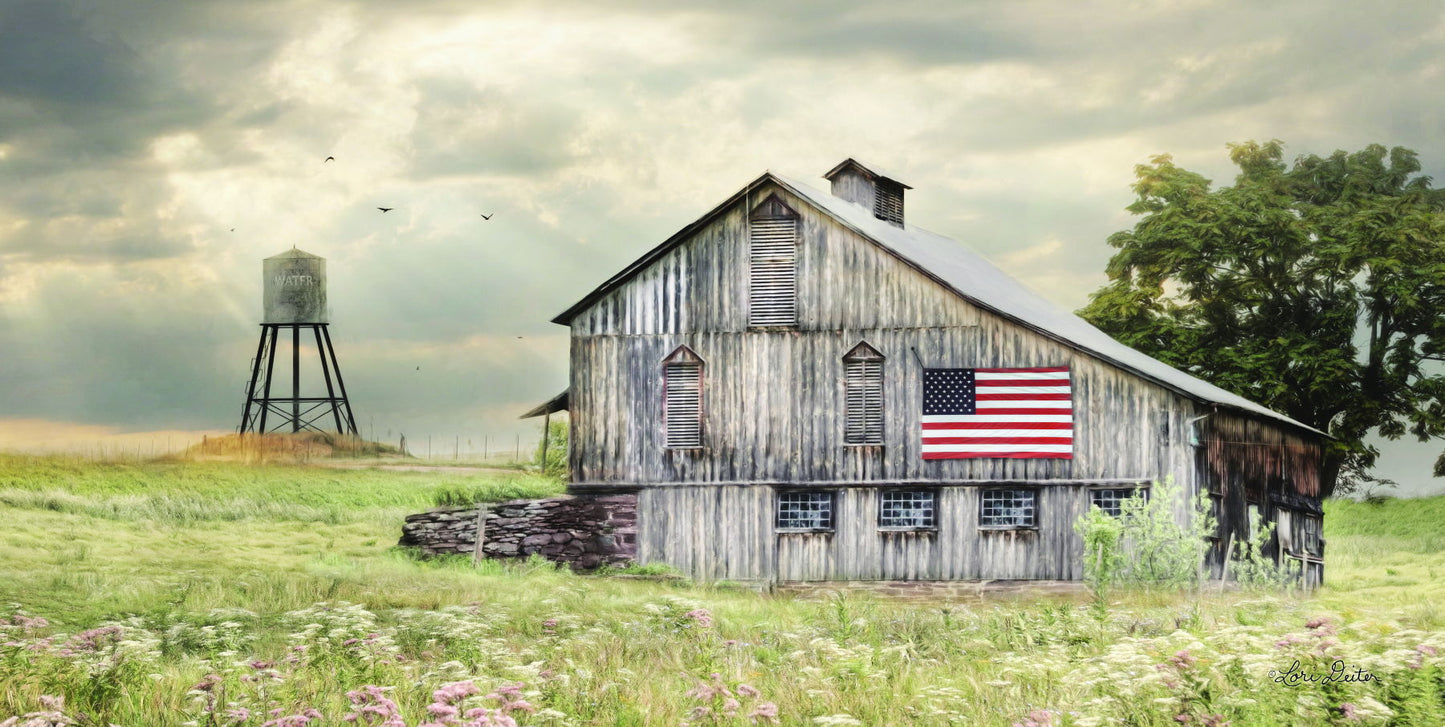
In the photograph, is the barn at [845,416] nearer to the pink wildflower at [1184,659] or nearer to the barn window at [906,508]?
the barn window at [906,508]

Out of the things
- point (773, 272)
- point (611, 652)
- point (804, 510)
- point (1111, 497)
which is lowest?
point (611, 652)

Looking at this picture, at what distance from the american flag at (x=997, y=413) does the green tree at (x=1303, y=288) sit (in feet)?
61.5

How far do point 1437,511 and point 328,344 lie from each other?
39.7 metres

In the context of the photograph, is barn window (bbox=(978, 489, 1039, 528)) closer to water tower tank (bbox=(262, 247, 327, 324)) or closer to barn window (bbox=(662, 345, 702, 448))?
barn window (bbox=(662, 345, 702, 448))

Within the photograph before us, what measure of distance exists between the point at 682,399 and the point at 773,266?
335 centimetres

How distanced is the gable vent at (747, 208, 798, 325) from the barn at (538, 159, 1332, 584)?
0.04m

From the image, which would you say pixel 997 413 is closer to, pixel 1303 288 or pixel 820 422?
pixel 820 422

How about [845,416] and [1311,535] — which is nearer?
[845,416]

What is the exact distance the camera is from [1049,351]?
2834 cm

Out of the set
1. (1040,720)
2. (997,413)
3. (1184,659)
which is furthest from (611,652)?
(997,413)

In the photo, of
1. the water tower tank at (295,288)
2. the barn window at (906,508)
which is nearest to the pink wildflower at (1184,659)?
the barn window at (906,508)

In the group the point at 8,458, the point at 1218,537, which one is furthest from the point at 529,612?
the point at 8,458

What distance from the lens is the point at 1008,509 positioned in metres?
28.5

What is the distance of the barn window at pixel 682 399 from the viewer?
29312 mm
